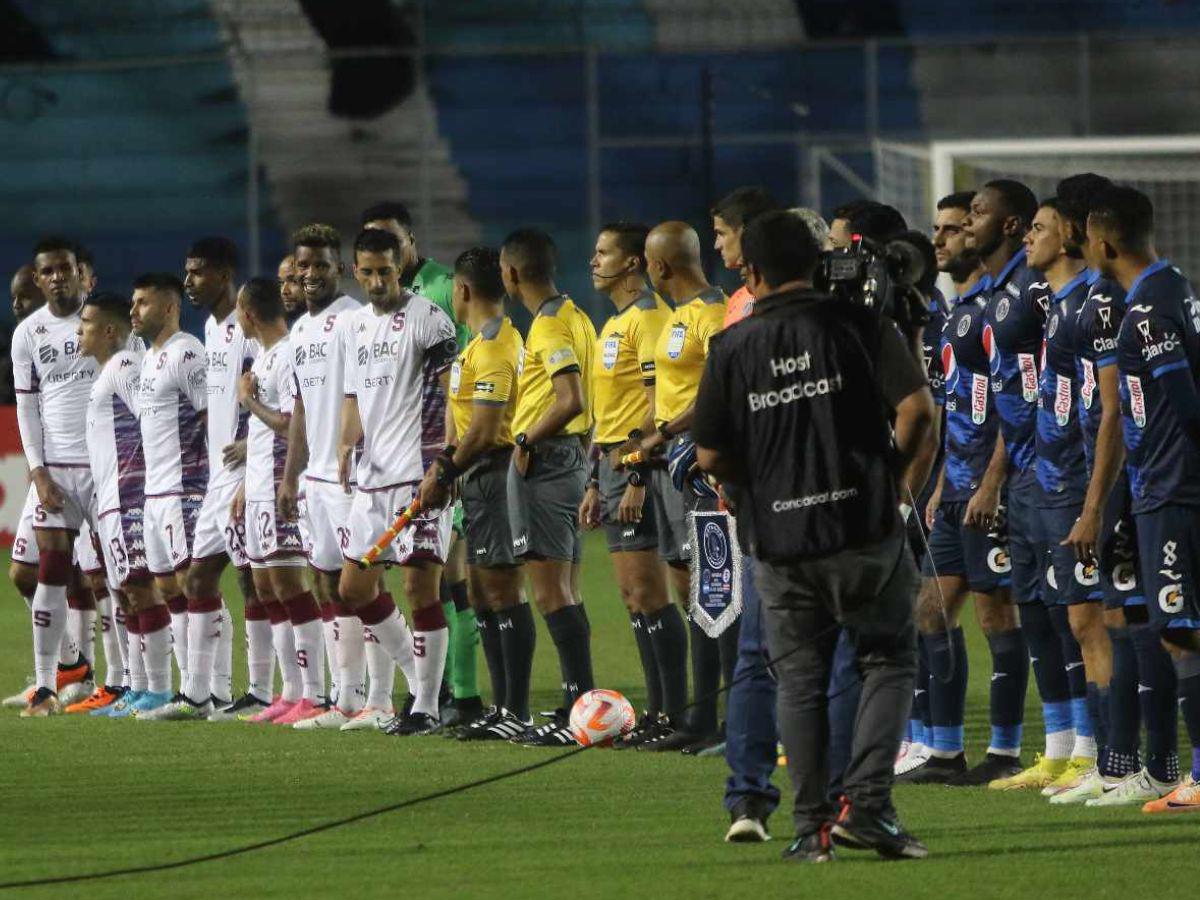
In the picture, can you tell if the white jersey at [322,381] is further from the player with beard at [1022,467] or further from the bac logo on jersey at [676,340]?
the player with beard at [1022,467]

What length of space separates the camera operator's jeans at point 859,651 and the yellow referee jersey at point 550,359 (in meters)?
3.28

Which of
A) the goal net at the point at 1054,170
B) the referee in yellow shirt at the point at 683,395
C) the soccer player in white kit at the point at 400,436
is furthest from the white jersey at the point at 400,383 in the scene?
the goal net at the point at 1054,170

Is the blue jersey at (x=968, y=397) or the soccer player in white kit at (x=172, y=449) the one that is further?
the soccer player in white kit at (x=172, y=449)

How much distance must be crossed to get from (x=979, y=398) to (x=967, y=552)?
1.87 ft

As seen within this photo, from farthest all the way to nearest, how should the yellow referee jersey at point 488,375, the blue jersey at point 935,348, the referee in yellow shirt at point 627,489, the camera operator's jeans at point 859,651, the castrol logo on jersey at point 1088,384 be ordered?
the yellow referee jersey at point 488,375
the referee in yellow shirt at point 627,489
the blue jersey at point 935,348
the castrol logo on jersey at point 1088,384
the camera operator's jeans at point 859,651

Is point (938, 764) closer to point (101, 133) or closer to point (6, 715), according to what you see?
point (6, 715)

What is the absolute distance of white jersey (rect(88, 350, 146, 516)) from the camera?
11.1 m

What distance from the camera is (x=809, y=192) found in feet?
80.8

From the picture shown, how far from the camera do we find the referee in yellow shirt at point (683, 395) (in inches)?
342

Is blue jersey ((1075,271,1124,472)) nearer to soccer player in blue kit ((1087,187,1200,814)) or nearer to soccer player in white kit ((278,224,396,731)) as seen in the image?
soccer player in blue kit ((1087,187,1200,814))

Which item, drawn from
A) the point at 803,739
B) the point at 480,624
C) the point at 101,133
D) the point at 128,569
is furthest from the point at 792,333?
the point at 101,133

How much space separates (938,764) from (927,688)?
43 centimetres

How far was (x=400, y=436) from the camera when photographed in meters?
9.77

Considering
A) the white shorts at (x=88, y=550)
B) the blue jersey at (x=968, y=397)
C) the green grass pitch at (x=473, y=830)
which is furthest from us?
the white shorts at (x=88, y=550)
